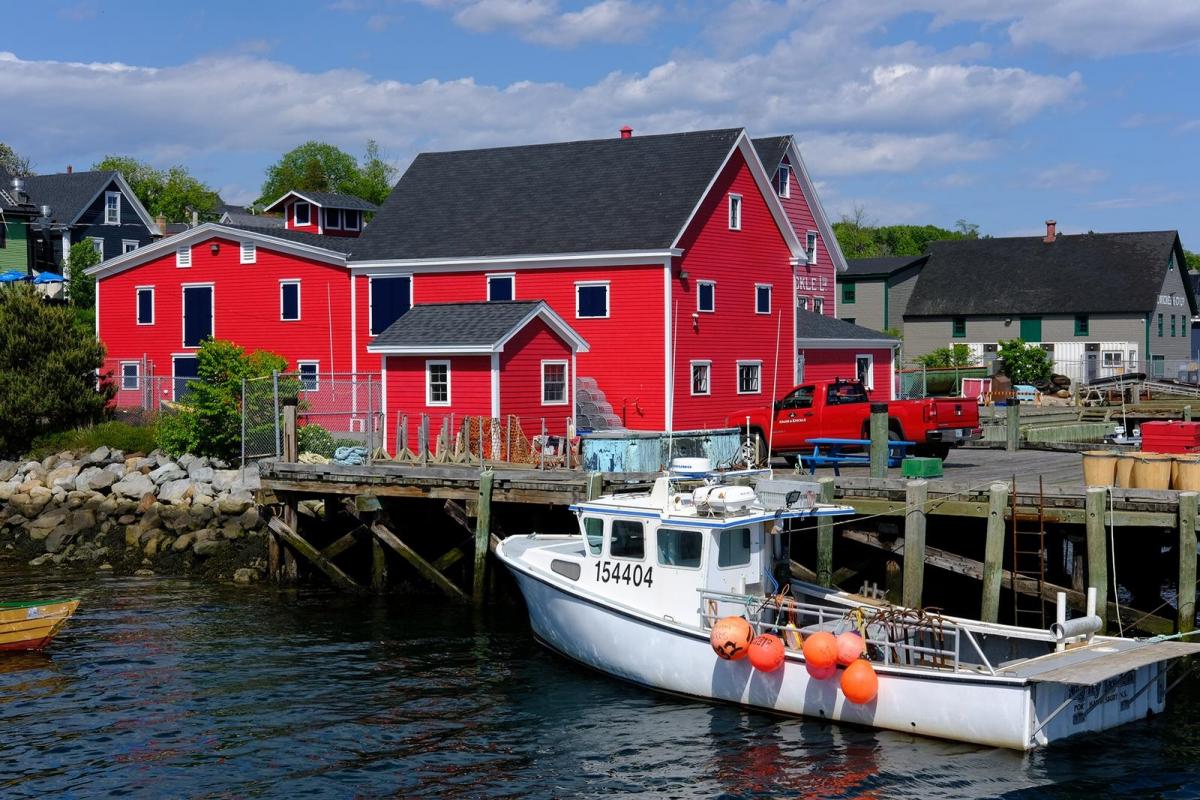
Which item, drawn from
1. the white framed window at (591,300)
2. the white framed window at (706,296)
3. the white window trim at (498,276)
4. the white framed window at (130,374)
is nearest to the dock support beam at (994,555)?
the white framed window at (591,300)

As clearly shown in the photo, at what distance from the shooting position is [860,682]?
16219mm

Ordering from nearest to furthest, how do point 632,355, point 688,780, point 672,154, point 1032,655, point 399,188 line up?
point 688,780 → point 1032,655 → point 632,355 → point 672,154 → point 399,188

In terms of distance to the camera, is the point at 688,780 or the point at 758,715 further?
the point at 758,715

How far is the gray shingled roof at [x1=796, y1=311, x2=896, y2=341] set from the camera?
147ft

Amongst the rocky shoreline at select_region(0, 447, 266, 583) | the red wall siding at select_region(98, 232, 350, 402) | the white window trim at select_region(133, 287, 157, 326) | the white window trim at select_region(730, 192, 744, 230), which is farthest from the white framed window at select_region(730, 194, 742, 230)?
the white window trim at select_region(133, 287, 157, 326)

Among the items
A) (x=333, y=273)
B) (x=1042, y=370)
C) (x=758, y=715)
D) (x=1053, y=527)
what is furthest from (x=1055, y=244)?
(x=758, y=715)

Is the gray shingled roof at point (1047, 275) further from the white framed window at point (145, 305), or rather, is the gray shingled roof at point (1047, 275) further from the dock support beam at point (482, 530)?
the dock support beam at point (482, 530)

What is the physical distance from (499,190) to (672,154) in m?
5.63

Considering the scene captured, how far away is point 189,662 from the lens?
2070cm

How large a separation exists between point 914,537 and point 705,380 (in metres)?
18.8

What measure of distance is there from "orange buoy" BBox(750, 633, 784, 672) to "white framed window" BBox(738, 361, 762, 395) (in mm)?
23557

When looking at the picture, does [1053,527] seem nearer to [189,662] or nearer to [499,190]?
[189,662]

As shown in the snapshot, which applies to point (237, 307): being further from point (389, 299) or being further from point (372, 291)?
point (389, 299)

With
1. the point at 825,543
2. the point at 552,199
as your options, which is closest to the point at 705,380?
the point at 552,199
